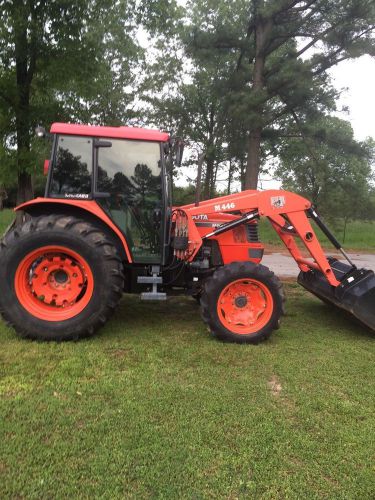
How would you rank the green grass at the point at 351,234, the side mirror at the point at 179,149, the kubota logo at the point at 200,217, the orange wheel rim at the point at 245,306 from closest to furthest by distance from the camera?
the orange wheel rim at the point at 245,306 < the side mirror at the point at 179,149 < the kubota logo at the point at 200,217 < the green grass at the point at 351,234

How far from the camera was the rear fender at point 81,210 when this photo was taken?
4469 mm

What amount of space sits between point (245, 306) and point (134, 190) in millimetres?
1825

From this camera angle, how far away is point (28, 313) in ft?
14.0

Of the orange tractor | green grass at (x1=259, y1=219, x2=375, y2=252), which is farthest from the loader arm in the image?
green grass at (x1=259, y1=219, x2=375, y2=252)

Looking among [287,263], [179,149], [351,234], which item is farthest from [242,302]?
[351,234]

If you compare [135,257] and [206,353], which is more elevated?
[135,257]

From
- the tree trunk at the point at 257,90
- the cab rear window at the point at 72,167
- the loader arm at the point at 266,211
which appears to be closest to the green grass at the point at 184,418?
the loader arm at the point at 266,211

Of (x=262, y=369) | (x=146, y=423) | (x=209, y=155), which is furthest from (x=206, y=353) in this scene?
(x=209, y=155)

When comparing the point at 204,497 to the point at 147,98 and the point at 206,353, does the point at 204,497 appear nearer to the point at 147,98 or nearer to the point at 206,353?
the point at 206,353

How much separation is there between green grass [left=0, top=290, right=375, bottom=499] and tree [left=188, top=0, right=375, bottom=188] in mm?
10948

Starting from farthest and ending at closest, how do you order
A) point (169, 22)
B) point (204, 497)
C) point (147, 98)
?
point (147, 98) < point (169, 22) < point (204, 497)

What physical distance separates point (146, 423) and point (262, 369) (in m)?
1.40

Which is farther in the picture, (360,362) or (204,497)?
(360,362)

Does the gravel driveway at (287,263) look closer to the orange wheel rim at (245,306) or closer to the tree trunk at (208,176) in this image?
the orange wheel rim at (245,306)
